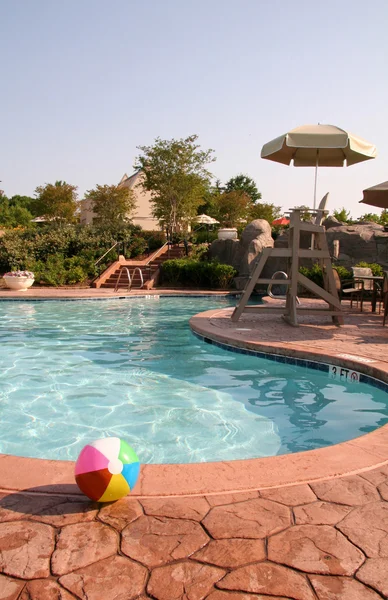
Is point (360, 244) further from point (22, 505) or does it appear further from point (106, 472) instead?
point (22, 505)

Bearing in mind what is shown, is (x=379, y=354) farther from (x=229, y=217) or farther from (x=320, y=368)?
(x=229, y=217)

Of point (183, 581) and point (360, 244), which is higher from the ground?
Answer: point (360, 244)

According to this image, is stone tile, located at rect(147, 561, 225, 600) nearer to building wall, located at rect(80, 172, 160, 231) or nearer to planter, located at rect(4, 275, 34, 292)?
planter, located at rect(4, 275, 34, 292)

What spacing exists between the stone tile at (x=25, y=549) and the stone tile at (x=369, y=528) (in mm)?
1297

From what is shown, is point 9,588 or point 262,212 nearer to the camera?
point 9,588

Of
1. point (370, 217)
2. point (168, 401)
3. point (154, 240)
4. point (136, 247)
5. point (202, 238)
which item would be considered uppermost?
point (370, 217)

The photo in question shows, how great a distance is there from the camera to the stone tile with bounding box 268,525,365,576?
6.27 ft

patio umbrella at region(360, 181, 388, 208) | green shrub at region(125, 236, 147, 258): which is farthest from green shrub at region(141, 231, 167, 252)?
patio umbrella at region(360, 181, 388, 208)

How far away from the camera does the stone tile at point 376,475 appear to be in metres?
2.62

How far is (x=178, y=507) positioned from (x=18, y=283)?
47.6 ft

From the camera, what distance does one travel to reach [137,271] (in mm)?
18609

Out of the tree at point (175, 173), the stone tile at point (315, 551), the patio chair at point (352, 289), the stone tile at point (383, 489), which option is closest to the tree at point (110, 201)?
the tree at point (175, 173)

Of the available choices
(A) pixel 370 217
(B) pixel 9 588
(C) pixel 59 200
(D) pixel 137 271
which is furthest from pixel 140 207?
(B) pixel 9 588

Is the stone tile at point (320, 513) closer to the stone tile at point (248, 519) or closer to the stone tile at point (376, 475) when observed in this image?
the stone tile at point (248, 519)
